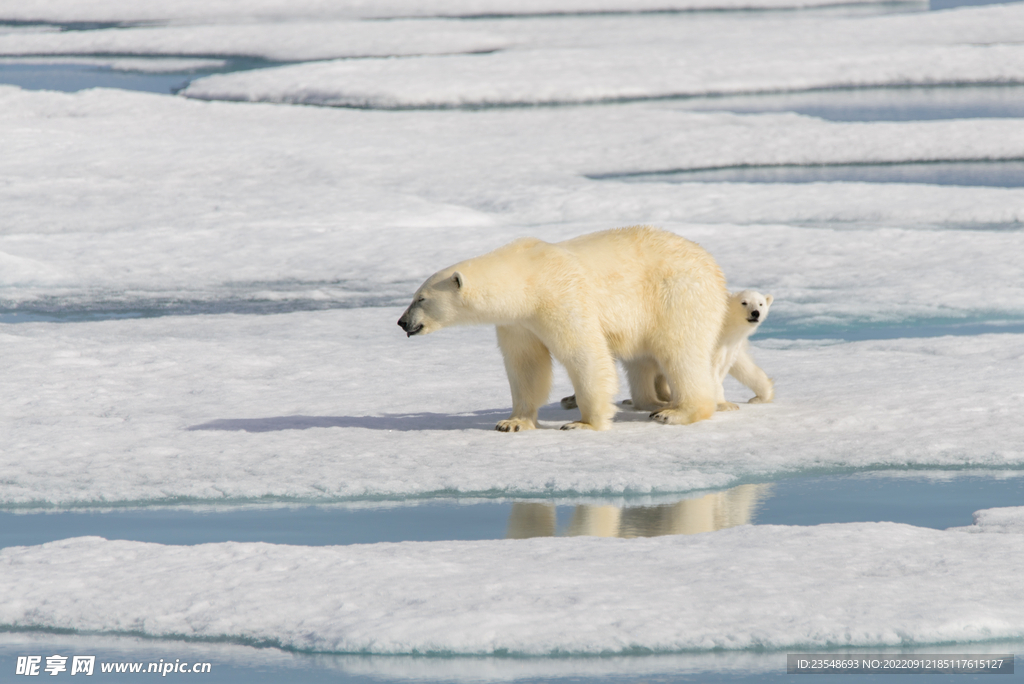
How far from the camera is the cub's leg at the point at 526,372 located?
4594 millimetres

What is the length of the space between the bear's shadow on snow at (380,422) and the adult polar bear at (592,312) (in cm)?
25

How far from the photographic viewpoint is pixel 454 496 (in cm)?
392

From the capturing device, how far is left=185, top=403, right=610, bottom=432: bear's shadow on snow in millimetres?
4656

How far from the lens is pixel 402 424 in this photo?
15.5 feet

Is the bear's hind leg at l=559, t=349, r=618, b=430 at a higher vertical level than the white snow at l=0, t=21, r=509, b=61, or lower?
lower

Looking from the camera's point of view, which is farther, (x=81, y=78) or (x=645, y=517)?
(x=81, y=78)

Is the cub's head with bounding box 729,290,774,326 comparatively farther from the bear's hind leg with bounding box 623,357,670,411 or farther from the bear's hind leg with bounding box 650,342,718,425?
the bear's hind leg with bounding box 623,357,670,411

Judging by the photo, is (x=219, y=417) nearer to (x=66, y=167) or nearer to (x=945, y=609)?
(x=945, y=609)

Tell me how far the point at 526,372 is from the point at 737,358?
0.92 metres

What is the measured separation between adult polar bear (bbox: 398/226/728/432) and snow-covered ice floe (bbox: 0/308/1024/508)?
0.16m

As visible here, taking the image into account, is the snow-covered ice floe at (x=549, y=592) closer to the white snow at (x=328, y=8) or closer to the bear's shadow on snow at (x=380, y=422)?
the bear's shadow on snow at (x=380, y=422)

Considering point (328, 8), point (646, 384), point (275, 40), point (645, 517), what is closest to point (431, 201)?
point (646, 384)

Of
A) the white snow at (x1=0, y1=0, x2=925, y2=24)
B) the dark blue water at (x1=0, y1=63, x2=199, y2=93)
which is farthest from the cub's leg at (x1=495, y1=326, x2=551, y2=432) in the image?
the white snow at (x1=0, y1=0, x2=925, y2=24)

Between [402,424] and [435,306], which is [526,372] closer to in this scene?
[435,306]
